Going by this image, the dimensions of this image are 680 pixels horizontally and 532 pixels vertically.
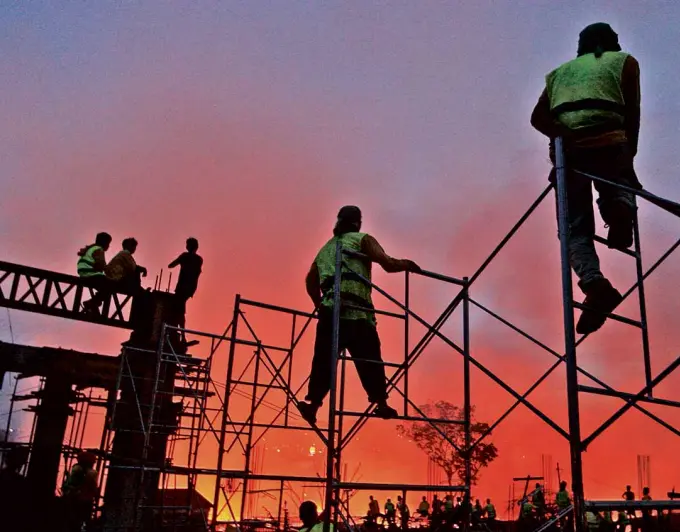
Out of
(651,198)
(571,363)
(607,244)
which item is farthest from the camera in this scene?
(607,244)

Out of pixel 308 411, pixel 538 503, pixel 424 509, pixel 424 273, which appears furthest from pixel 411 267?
pixel 424 509

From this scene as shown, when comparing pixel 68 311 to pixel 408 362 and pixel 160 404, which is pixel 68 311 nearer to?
pixel 160 404

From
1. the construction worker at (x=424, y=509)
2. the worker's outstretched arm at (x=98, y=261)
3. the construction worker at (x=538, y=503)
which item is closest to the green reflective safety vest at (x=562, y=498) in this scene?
the construction worker at (x=538, y=503)

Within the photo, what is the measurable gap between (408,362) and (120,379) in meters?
8.85

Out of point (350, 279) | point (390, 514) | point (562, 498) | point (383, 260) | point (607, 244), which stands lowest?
point (390, 514)

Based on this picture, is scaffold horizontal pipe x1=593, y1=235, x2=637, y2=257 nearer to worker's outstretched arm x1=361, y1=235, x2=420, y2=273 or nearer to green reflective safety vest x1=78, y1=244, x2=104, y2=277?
worker's outstretched arm x1=361, y1=235, x2=420, y2=273

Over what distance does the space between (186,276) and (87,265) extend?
221 centimetres

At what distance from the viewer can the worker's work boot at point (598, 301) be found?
3.75 meters

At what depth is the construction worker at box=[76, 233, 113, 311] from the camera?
13.2m

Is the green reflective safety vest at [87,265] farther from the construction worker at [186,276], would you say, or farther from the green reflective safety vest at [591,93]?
the green reflective safety vest at [591,93]

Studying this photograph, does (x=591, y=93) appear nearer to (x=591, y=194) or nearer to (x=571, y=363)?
(x=591, y=194)

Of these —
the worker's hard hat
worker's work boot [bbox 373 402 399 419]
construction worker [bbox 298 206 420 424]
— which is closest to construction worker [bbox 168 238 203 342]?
the worker's hard hat

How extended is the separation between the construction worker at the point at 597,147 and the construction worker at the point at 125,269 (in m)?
11.4

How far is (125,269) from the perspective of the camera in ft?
44.7
